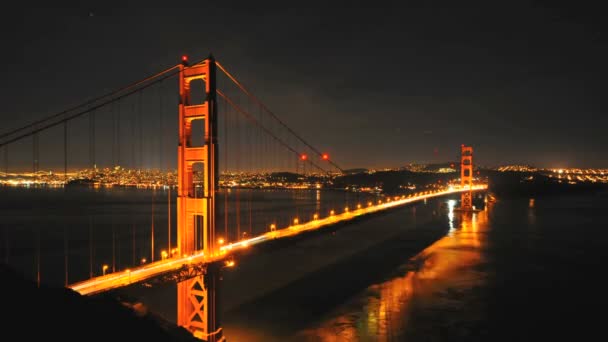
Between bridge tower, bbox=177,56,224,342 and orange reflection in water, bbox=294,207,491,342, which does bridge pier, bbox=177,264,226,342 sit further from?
orange reflection in water, bbox=294,207,491,342

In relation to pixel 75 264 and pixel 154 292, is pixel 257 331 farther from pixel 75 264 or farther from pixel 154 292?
pixel 75 264

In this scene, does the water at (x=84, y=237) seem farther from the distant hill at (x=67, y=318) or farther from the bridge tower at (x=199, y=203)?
the distant hill at (x=67, y=318)

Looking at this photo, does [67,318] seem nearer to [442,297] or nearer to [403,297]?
[403,297]

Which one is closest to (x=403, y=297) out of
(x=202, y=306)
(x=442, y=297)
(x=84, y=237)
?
(x=442, y=297)

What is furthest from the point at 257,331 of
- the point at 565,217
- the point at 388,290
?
the point at 565,217

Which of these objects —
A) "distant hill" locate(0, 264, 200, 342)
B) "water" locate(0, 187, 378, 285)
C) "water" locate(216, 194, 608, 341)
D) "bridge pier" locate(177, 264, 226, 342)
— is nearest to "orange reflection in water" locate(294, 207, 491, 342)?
"water" locate(216, 194, 608, 341)
